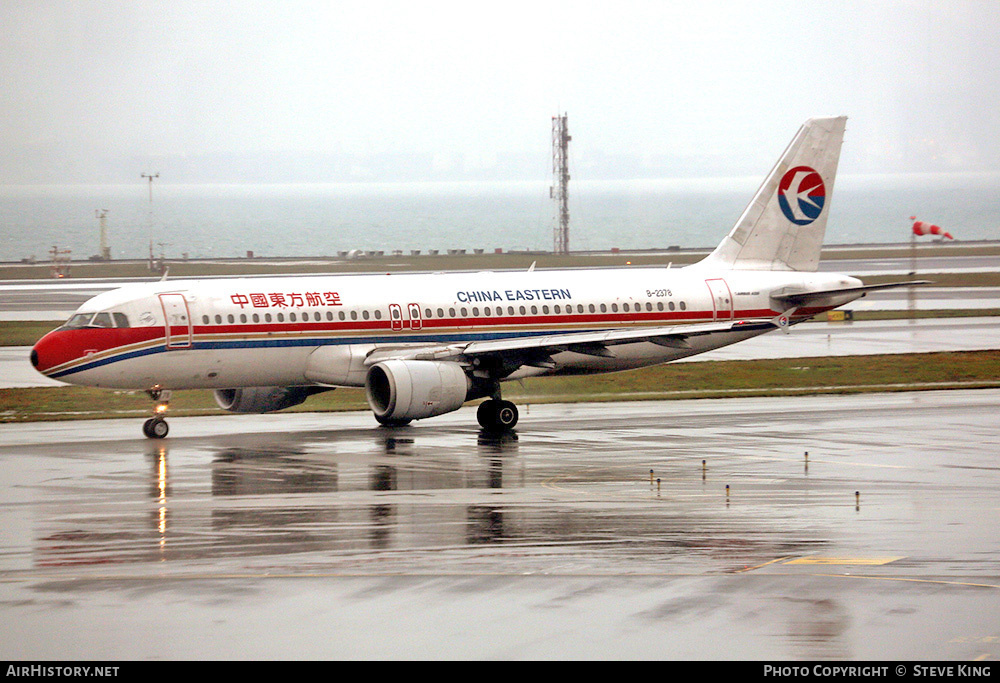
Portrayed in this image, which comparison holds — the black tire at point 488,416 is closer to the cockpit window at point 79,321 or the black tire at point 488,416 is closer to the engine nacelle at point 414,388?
the engine nacelle at point 414,388

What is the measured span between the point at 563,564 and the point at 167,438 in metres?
19.7

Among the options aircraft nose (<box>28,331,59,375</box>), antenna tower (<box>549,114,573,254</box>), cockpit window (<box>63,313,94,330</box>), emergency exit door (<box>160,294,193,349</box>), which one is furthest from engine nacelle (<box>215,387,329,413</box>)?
antenna tower (<box>549,114,573,254</box>)

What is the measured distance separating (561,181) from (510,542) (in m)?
152

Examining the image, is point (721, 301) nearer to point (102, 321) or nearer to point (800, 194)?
point (800, 194)

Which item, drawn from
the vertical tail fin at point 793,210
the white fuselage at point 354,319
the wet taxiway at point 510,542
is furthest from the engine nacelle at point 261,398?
the vertical tail fin at point 793,210

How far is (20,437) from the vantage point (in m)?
37.7

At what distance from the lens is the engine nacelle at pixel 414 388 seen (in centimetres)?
3656

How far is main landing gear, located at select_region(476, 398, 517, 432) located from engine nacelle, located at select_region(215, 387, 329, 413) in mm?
5276

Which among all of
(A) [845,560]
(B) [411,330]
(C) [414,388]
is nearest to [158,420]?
(C) [414,388]

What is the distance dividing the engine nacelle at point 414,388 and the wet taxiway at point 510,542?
0.96 metres

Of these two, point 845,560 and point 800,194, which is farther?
point 800,194

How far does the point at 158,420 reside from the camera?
3784 centimetres
